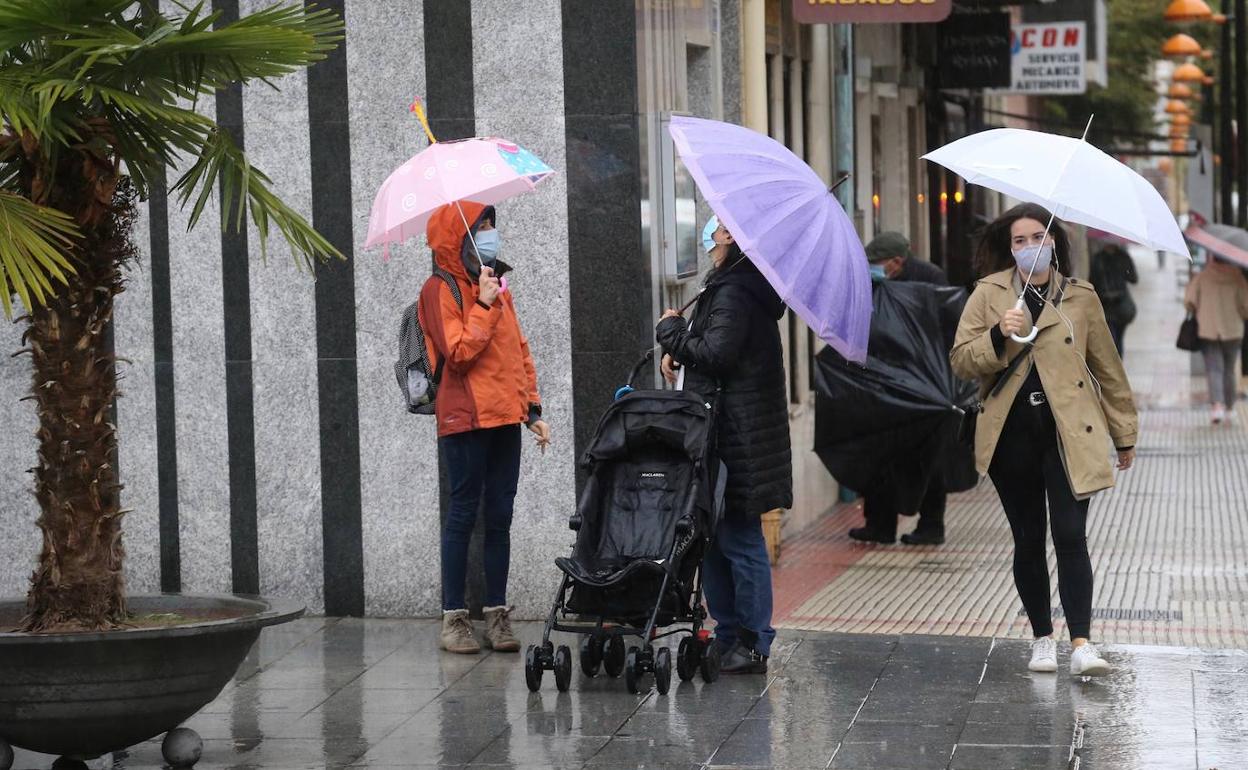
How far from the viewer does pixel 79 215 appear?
20.6ft

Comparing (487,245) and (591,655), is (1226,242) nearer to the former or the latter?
(487,245)

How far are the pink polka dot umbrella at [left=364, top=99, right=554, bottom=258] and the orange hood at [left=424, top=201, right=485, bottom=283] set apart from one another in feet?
0.79

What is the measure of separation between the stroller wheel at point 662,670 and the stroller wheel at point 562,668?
337mm

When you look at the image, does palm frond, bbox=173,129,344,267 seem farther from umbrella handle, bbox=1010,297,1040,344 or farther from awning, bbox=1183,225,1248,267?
awning, bbox=1183,225,1248,267

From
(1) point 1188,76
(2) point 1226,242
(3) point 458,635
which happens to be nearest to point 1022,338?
(3) point 458,635

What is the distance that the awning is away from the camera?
62.5 ft

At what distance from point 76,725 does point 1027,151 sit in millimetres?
3870

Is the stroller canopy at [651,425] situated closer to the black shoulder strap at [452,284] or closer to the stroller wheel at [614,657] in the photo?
the stroller wheel at [614,657]

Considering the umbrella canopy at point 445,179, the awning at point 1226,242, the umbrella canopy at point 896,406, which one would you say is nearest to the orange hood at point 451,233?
the umbrella canopy at point 445,179

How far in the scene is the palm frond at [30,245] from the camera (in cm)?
593

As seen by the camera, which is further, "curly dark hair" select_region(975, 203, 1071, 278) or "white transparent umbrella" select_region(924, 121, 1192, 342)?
"curly dark hair" select_region(975, 203, 1071, 278)

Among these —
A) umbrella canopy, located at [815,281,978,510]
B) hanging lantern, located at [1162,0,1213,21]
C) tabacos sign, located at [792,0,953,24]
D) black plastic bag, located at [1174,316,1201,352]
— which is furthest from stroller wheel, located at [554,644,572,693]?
hanging lantern, located at [1162,0,1213,21]

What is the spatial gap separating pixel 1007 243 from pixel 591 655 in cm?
229

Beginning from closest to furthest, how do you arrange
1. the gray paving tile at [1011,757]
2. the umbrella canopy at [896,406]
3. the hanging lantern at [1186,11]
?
the gray paving tile at [1011,757] → the umbrella canopy at [896,406] → the hanging lantern at [1186,11]
